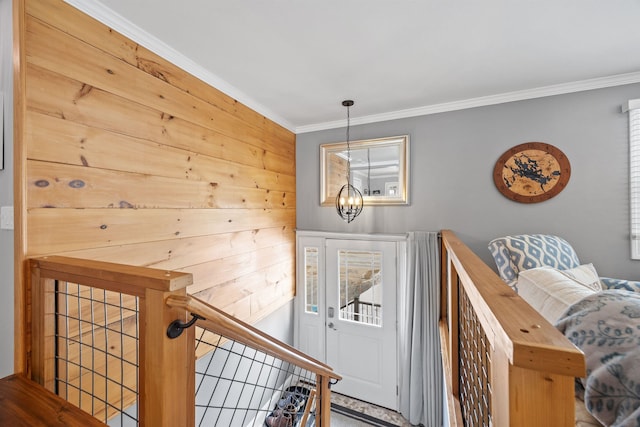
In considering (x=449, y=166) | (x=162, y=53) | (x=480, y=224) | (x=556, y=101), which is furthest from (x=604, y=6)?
(x=162, y=53)

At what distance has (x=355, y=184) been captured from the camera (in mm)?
3199

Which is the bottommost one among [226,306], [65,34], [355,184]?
[226,306]

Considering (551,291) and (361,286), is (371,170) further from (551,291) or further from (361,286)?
(551,291)

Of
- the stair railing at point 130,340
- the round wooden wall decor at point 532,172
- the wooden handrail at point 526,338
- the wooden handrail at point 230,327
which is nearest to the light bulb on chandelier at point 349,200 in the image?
the round wooden wall decor at point 532,172

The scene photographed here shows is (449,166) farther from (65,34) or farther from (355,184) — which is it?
(65,34)

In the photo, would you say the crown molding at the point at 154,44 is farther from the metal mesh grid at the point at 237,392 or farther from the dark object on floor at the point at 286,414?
the dark object on floor at the point at 286,414

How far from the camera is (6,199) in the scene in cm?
117

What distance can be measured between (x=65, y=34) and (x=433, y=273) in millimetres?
3192

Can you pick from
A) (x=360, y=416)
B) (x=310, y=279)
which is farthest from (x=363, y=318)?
(x=360, y=416)

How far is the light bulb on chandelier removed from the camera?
119 inches

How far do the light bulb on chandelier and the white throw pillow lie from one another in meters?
1.93

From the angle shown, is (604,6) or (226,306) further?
(226,306)

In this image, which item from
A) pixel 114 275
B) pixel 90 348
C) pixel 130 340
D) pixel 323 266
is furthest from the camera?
pixel 323 266

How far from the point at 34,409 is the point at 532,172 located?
3.53 meters
